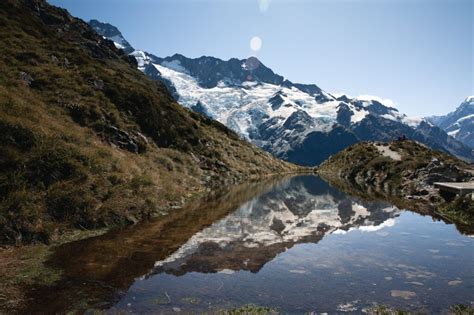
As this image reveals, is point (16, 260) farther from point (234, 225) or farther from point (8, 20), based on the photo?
point (8, 20)

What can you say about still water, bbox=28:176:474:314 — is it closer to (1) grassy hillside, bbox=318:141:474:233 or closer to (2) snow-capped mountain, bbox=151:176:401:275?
(2) snow-capped mountain, bbox=151:176:401:275

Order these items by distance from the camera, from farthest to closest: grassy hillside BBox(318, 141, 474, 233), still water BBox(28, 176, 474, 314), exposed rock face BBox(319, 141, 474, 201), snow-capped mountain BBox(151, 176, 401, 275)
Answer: exposed rock face BBox(319, 141, 474, 201)
grassy hillside BBox(318, 141, 474, 233)
snow-capped mountain BBox(151, 176, 401, 275)
still water BBox(28, 176, 474, 314)

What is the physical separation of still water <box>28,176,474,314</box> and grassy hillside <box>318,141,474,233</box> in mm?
4755

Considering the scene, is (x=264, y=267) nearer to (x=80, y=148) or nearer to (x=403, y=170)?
(x=80, y=148)

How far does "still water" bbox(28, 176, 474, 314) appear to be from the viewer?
39.1ft

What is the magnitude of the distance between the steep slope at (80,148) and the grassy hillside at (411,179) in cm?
2258

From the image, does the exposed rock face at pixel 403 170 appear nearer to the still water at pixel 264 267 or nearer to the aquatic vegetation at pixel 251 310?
the still water at pixel 264 267

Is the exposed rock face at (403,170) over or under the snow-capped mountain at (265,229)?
over

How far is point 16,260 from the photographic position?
1504 centimetres

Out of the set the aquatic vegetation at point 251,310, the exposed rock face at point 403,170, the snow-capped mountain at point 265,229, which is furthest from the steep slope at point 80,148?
the exposed rock face at point 403,170

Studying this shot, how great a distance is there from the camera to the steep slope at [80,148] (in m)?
20.8

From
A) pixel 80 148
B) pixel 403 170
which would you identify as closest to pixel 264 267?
pixel 80 148

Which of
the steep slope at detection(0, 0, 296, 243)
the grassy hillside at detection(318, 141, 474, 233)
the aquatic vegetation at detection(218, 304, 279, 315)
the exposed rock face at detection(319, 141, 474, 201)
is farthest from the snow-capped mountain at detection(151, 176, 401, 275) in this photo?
the exposed rock face at detection(319, 141, 474, 201)

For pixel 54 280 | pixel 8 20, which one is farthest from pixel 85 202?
pixel 8 20
